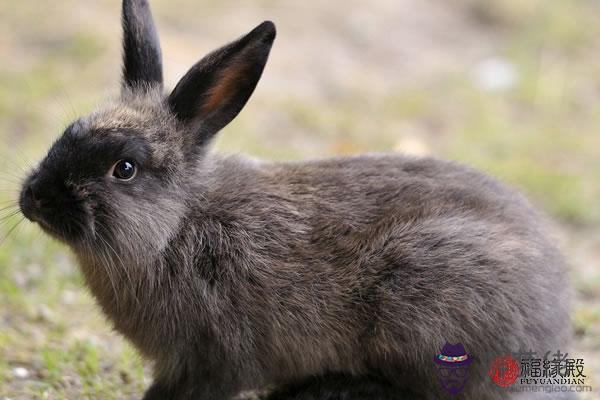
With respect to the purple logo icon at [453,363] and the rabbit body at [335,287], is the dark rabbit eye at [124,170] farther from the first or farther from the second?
the purple logo icon at [453,363]

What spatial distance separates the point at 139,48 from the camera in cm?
479

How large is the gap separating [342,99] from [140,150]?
5.08 m

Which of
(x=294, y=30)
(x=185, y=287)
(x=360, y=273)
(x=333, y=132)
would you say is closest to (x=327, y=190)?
(x=360, y=273)

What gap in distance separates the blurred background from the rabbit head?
1.15 m

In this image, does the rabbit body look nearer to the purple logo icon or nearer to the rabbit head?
the purple logo icon

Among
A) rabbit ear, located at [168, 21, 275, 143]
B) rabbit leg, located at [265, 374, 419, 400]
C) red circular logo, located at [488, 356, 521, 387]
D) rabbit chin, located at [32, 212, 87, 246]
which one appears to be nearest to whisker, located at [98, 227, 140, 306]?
rabbit chin, located at [32, 212, 87, 246]

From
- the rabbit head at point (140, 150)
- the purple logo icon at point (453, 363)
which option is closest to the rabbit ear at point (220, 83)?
the rabbit head at point (140, 150)

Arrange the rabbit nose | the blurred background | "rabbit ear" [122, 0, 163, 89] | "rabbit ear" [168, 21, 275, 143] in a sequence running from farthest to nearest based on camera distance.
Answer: the blurred background < "rabbit ear" [122, 0, 163, 89] < "rabbit ear" [168, 21, 275, 143] < the rabbit nose

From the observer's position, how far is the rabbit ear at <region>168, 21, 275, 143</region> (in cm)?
440

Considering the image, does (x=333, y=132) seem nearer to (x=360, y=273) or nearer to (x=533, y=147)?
(x=533, y=147)

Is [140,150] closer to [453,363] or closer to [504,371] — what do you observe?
[453,363]

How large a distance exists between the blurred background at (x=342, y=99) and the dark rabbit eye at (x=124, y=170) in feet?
→ 4.42

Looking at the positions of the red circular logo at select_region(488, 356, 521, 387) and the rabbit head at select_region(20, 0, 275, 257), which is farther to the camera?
the red circular logo at select_region(488, 356, 521, 387)

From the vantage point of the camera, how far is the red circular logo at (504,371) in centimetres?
433
